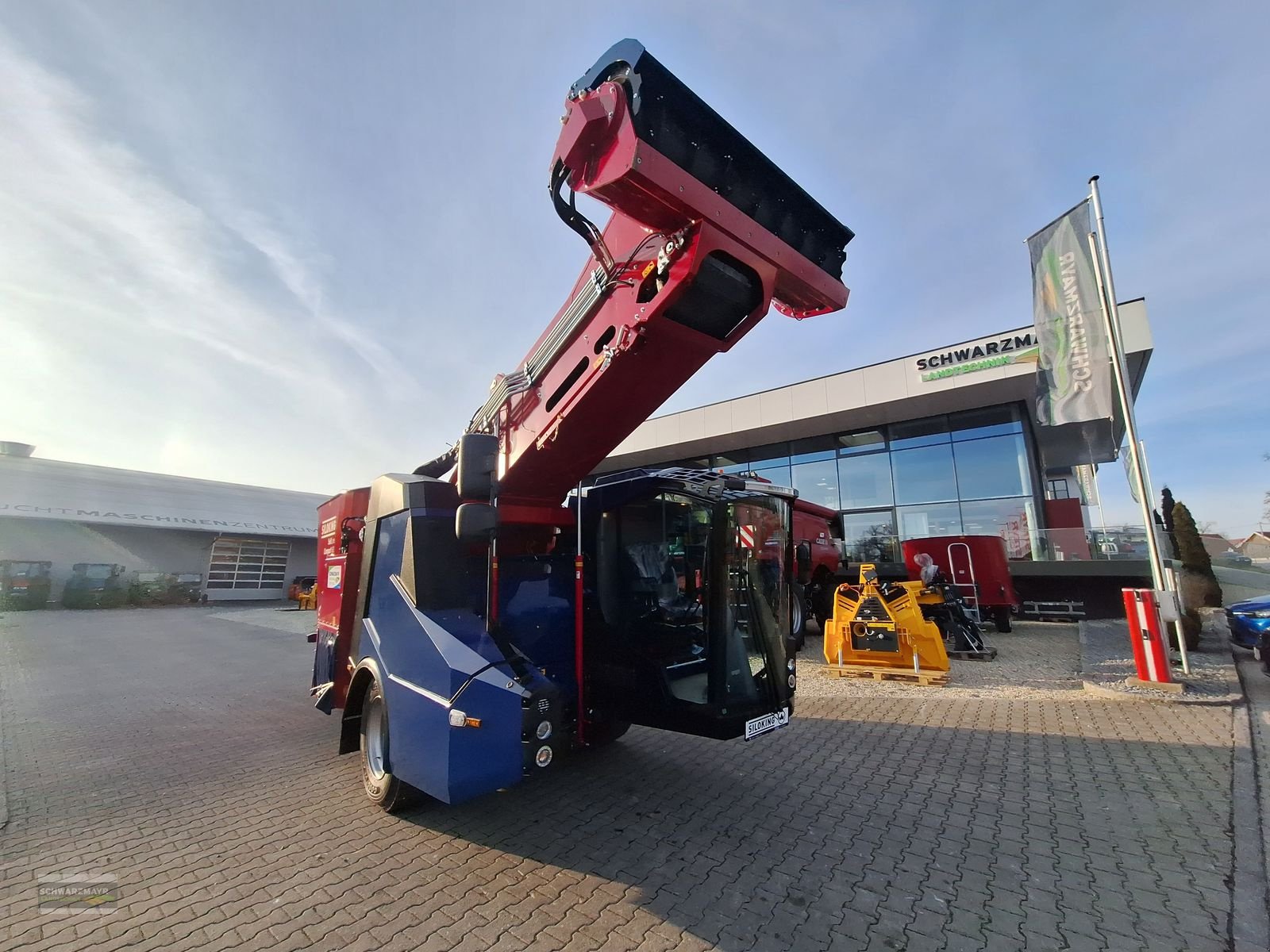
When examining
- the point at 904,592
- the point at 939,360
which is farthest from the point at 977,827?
the point at 939,360

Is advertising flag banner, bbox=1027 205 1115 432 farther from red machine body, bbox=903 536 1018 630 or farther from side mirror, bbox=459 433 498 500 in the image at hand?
side mirror, bbox=459 433 498 500

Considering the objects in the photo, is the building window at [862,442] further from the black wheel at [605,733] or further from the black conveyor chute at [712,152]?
the black conveyor chute at [712,152]

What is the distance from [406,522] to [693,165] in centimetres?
295


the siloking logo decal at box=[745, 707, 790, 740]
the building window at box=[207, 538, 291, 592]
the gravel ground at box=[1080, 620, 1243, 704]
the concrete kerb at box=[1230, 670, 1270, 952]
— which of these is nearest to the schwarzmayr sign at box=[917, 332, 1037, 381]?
the gravel ground at box=[1080, 620, 1243, 704]

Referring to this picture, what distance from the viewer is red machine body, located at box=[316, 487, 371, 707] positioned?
4.88 meters

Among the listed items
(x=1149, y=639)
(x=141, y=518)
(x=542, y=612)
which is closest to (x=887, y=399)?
(x=1149, y=639)

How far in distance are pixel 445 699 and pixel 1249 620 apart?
1245 centimetres

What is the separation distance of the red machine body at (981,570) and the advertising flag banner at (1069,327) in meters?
3.94

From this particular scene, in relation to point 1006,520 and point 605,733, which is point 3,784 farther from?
point 1006,520

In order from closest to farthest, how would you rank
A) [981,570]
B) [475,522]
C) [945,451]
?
[475,522] < [981,570] < [945,451]

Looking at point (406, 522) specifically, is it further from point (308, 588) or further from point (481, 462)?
point (308, 588)

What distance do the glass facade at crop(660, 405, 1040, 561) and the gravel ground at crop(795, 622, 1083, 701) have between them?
4951 millimetres

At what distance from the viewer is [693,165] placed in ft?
8.93

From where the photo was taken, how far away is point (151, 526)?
83.4ft
